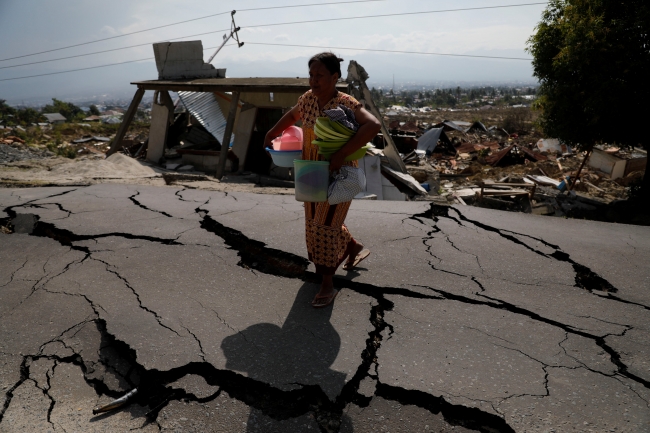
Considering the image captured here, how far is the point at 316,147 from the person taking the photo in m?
2.89

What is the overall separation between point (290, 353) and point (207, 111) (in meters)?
10.9

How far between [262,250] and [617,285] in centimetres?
286

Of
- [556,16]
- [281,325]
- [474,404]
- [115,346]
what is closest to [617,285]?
[474,404]

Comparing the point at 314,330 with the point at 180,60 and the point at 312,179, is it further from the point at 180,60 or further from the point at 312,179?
the point at 180,60

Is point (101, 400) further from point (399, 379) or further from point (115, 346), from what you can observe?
point (399, 379)

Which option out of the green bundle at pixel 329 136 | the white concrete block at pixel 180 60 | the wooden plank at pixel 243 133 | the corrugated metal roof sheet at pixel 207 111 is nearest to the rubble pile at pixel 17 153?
the white concrete block at pixel 180 60

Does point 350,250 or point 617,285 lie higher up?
point 350,250

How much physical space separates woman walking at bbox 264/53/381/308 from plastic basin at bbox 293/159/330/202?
0.07m

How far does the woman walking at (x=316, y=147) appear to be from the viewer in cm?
267

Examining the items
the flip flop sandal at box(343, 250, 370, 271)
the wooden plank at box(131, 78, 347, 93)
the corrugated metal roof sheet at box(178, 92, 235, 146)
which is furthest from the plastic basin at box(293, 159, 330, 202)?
the corrugated metal roof sheet at box(178, 92, 235, 146)

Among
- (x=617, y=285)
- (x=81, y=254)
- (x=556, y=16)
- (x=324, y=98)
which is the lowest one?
(x=617, y=285)

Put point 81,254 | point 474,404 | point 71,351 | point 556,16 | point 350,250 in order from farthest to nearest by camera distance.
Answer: point 556,16, point 81,254, point 350,250, point 71,351, point 474,404

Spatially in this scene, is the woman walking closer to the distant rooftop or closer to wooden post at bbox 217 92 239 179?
wooden post at bbox 217 92 239 179

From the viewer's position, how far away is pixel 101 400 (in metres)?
2.20
